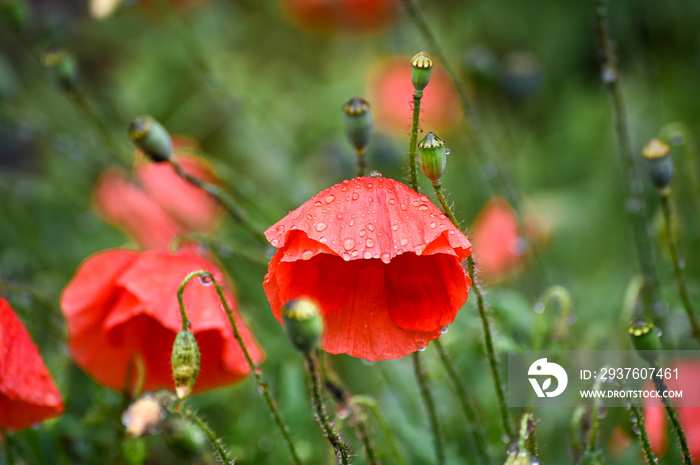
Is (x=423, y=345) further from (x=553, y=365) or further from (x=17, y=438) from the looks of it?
(x=17, y=438)

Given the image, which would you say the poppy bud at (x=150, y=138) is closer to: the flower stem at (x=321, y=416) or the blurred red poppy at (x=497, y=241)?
the flower stem at (x=321, y=416)

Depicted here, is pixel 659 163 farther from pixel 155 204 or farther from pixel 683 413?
pixel 155 204

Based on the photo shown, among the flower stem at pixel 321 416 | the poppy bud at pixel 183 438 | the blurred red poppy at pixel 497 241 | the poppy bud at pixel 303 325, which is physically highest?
the blurred red poppy at pixel 497 241

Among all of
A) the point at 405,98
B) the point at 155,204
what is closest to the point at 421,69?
the point at 155,204

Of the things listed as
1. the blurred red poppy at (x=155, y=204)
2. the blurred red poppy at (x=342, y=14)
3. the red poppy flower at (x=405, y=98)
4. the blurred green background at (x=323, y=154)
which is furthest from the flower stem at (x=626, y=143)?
the blurred red poppy at (x=342, y=14)

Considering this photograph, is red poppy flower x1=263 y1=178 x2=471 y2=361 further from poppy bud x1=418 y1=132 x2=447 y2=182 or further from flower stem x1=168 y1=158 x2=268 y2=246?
flower stem x1=168 y1=158 x2=268 y2=246

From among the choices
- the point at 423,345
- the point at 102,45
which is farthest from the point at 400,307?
the point at 102,45

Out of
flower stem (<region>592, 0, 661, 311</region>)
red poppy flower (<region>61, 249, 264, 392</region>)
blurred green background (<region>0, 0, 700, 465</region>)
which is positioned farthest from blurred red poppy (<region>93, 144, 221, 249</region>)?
flower stem (<region>592, 0, 661, 311</region>)
